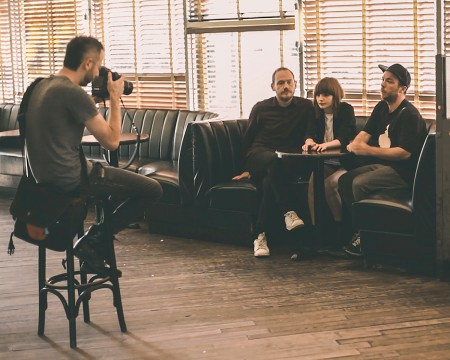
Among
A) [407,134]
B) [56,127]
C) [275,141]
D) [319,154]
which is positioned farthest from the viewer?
[275,141]

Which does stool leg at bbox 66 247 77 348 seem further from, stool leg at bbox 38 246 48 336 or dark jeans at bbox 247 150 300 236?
dark jeans at bbox 247 150 300 236

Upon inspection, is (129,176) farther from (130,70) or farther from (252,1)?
(130,70)

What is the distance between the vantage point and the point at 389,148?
213 inches

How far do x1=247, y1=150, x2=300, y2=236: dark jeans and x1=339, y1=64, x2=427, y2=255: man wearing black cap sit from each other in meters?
0.38

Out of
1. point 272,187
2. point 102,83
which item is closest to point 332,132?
point 272,187

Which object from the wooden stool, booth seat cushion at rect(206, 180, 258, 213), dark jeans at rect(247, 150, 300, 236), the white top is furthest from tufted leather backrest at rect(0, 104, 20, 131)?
the wooden stool

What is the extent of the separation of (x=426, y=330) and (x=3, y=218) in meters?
4.38

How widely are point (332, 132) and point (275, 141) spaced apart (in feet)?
1.53

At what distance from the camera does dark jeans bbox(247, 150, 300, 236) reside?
582 cm

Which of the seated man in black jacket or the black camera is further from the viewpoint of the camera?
the seated man in black jacket

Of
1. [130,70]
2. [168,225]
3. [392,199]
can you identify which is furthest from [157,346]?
[130,70]

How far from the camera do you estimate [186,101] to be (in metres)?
7.84

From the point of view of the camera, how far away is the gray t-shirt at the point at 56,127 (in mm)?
3904

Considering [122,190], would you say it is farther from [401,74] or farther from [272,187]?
[401,74]
